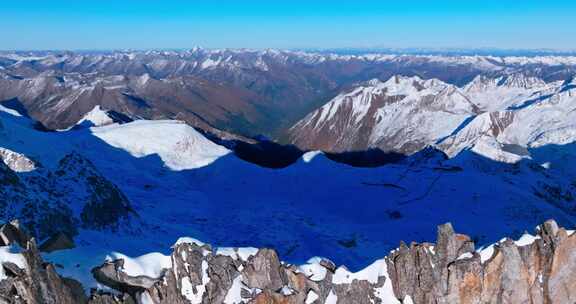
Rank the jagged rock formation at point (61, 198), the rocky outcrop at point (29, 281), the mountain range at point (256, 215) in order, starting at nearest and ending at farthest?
the rocky outcrop at point (29, 281) → the mountain range at point (256, 215) → the jagged rock formation at point (61, 198)

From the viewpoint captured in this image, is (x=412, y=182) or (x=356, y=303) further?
(x=412, y=182)

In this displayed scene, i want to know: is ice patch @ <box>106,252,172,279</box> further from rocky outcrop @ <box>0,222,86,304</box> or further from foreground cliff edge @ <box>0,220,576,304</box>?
rocky outcrop @ <box>0,222,86,304</box>

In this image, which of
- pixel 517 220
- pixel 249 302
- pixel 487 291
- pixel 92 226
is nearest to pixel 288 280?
pixel 249 302

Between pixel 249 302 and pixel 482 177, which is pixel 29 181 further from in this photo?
pixel 482 177

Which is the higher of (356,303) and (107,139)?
(356,303)

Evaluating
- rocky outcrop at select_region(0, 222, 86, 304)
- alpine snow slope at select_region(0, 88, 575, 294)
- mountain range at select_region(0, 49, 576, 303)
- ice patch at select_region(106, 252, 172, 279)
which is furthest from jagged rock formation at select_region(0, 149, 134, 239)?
rocky outcrop at select_region(0, 222, 86, 304)

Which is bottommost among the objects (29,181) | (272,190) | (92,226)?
(272,190)

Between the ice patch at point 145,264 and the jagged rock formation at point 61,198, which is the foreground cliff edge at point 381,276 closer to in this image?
the ice patch at point 145,264

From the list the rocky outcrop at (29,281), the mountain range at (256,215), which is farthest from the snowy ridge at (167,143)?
the rocky outcrop at (29,281)
